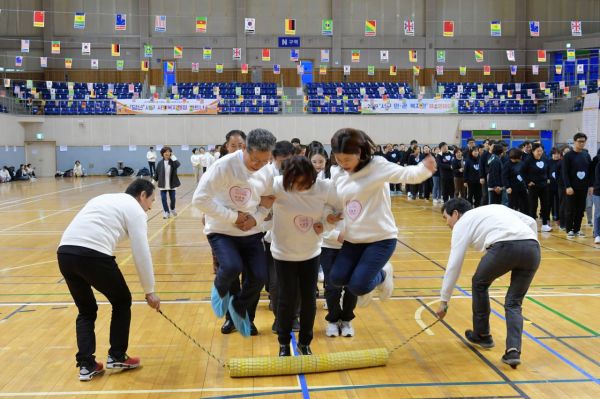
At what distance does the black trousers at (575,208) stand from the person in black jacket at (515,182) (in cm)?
91

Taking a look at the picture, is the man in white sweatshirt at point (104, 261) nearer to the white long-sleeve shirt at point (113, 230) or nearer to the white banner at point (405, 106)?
the white long-sleeve shirt at point (113, 230)

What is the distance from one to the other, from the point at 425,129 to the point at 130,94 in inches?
672

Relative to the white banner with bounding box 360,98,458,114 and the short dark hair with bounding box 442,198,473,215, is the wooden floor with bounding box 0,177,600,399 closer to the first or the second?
the short dark hair with bounding box 442,198,473,215

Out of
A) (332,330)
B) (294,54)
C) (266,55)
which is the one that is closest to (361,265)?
(332,330)

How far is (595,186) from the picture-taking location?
1144 cm

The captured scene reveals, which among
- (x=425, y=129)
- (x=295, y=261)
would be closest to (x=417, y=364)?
(x=295, y=261)

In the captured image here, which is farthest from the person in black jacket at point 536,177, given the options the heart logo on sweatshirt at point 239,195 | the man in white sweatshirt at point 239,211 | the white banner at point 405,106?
the white banner at point 405,106

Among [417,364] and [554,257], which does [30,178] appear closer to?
[554,257]

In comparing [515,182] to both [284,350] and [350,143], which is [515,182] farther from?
[284,350]

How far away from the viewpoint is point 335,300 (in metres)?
5.91

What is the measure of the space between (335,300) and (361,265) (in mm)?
1005

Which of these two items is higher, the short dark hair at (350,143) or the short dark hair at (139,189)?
the short dark hair at (350,143)

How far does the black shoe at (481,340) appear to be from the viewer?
18.1 feet

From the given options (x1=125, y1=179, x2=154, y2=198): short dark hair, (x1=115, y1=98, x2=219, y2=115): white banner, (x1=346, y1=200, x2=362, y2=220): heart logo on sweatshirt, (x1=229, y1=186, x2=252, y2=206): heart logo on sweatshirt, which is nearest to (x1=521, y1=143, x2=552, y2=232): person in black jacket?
(x1=346, y1=200, x2=362, y2=220): heart logo on sweatshirt
